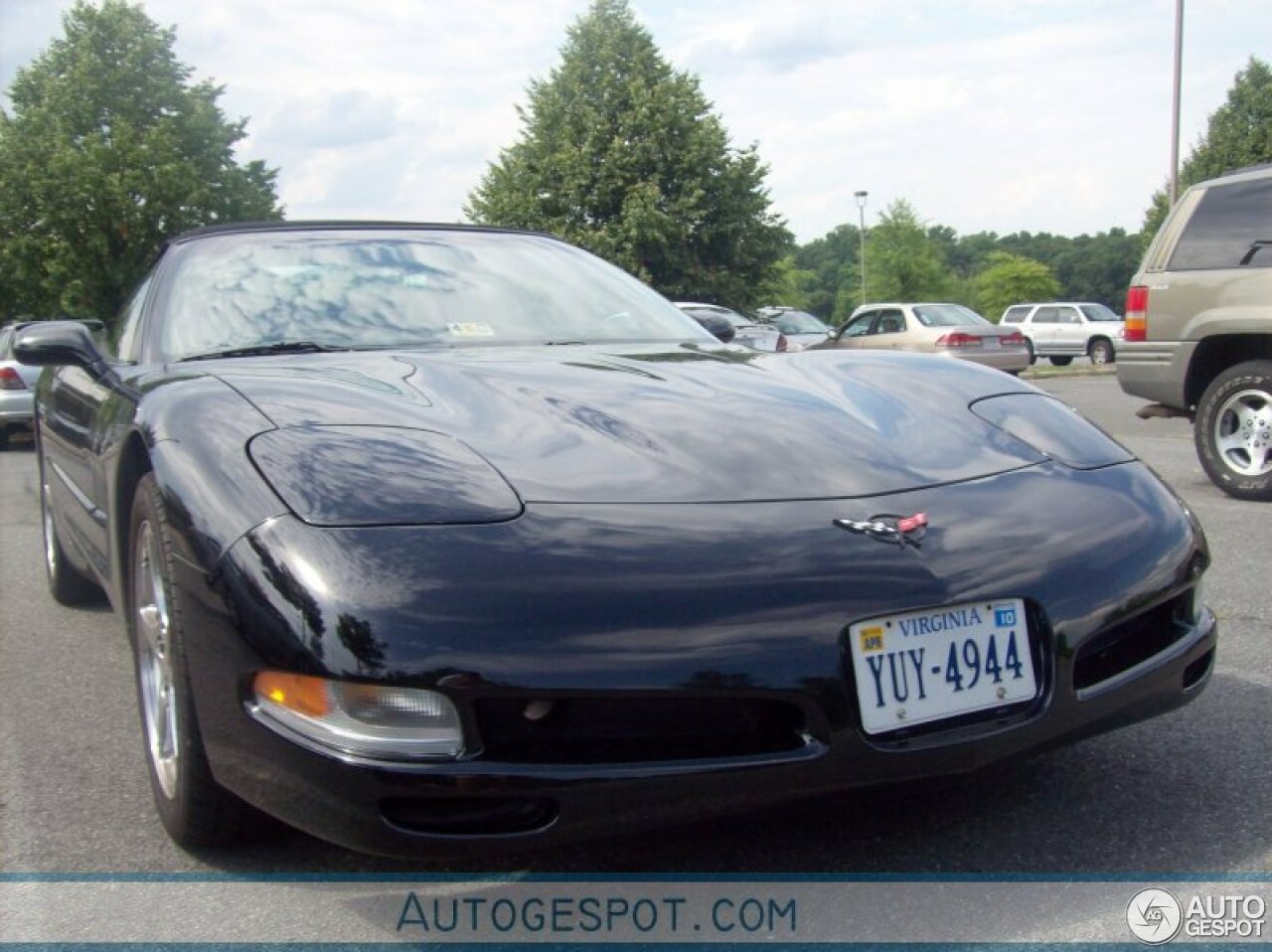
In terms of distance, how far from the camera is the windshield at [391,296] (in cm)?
332

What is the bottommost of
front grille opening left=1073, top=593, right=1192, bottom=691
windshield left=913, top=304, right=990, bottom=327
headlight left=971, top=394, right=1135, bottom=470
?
windshield left=913, top=304, right=990, bottom=327

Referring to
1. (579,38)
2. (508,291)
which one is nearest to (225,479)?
(508,291)

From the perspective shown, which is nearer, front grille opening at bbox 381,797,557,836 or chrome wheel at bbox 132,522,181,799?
front grille opening at bbox 381,797,557,836

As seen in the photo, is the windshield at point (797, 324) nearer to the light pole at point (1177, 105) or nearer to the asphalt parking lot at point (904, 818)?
the light pole at point (1177, 105)

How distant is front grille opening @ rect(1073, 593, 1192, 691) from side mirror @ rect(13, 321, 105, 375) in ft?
8.97

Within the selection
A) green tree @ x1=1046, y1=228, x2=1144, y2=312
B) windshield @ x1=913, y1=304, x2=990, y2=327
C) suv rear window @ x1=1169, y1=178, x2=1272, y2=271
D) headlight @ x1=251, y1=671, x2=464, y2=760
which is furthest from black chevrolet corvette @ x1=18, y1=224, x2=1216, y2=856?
green tree @ x1=1046, y1=228, x2=1144, y2=312

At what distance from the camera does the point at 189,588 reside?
2.22 m

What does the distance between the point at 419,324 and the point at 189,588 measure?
1330mm

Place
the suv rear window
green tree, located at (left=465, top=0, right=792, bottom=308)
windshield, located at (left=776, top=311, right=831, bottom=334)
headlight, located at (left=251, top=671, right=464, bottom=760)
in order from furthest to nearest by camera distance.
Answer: green tree, located at (left=465, top=0, right=792, bottom=308)
windshield, located at (left=776, top=311, right=831, bottom=334)
the suv rear window
headlight, located at (left=251, top=671, right=464, bottom=760)

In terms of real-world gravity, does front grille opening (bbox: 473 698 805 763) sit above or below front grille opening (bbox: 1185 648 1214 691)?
above

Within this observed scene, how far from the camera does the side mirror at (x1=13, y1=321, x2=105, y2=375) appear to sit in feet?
12.0

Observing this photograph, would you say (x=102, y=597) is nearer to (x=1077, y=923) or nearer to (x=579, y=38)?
(x=1077, y=923)

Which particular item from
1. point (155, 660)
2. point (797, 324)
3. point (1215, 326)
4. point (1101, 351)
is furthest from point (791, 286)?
point (155, 660)

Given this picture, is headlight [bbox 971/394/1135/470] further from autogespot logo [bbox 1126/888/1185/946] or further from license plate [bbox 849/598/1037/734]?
autogespot logo [bbox 1126/888/1185/946]
